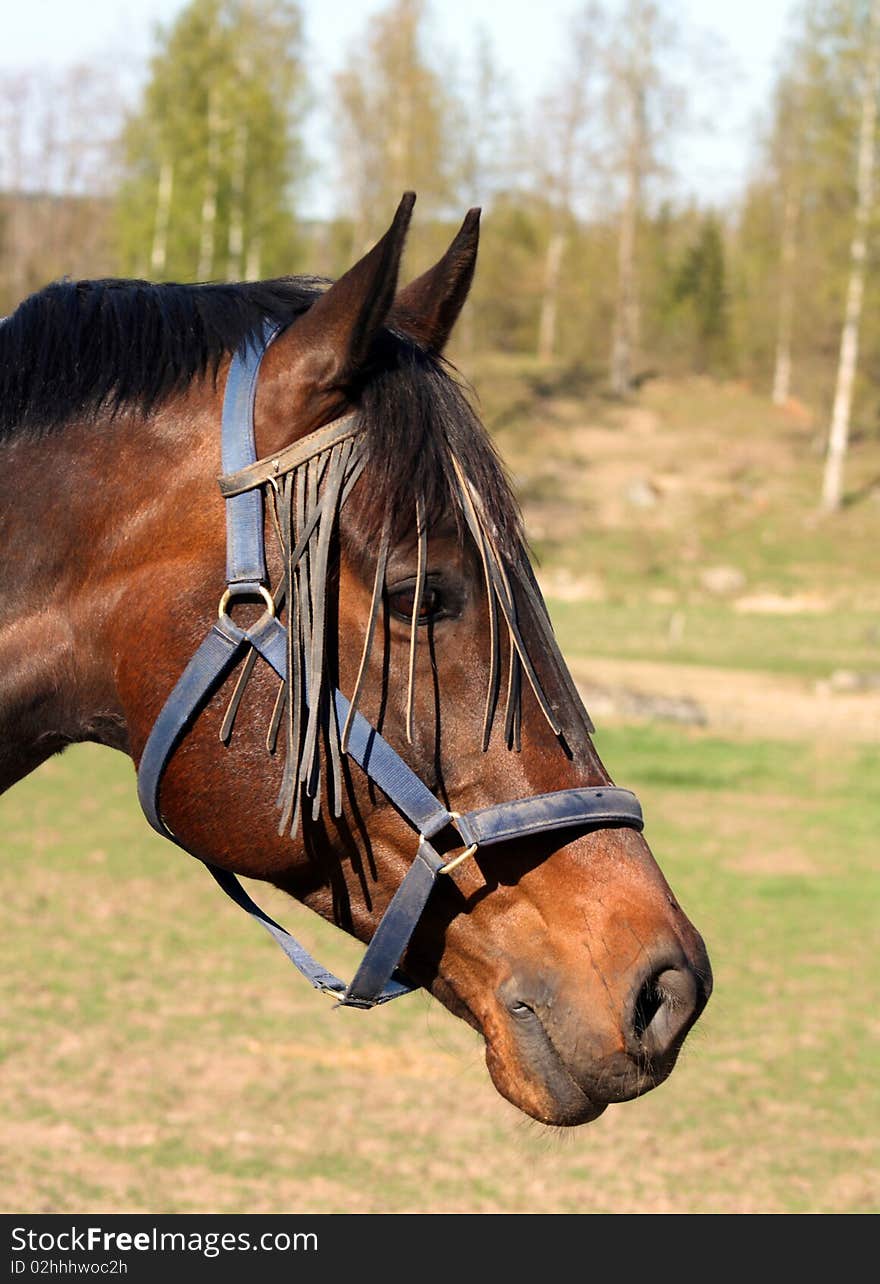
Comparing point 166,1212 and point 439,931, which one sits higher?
point 439,931

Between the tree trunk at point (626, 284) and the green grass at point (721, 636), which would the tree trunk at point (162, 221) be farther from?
the tree trunk at point (626, 284)

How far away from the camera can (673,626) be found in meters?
19.3

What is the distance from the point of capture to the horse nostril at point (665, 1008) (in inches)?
63.9

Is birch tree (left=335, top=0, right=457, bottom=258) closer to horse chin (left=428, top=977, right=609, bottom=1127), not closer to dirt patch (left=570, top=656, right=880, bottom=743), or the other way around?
dirt patch (left=570, top=656, right=880, bottom=743)

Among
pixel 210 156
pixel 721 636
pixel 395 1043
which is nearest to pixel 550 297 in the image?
pixel 210 156

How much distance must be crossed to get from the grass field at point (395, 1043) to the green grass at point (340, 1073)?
1 cm

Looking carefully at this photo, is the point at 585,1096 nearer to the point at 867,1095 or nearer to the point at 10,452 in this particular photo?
the point at 10,452

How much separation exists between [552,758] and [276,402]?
0.61m

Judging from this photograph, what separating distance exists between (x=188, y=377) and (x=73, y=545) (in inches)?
11.1

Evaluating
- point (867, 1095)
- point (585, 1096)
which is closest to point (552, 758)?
point (585, 1096)

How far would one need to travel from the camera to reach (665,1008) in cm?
163

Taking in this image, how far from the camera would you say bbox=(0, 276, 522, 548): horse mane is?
1.72 meters

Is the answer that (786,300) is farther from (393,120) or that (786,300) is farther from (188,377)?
(188,377)

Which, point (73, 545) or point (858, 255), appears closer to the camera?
point (73, 545)
